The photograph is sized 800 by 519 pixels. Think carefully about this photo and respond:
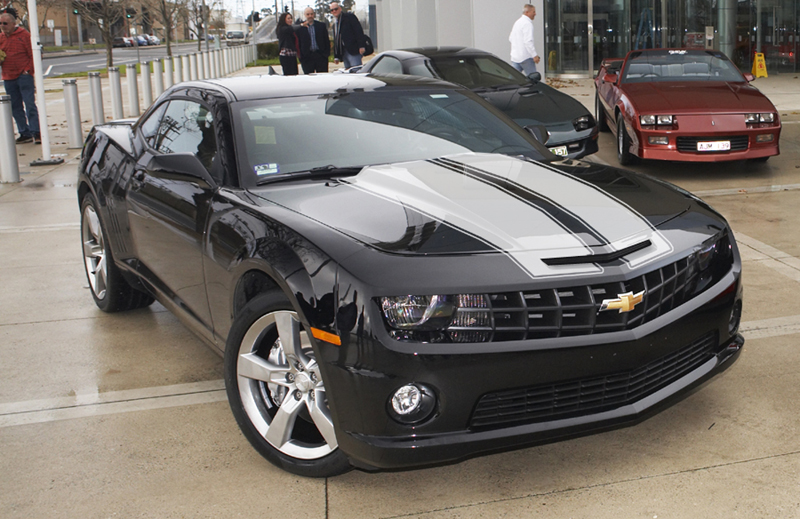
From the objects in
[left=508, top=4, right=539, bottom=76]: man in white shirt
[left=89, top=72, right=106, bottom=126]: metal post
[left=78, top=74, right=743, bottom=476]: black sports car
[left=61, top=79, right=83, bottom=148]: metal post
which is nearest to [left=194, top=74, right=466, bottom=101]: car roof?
[left=78, top=74, right=743, bottom=476]: black sports car

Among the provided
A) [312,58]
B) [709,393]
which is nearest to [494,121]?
[709,393]

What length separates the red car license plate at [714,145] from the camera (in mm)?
8953

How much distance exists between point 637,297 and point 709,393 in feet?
4.04

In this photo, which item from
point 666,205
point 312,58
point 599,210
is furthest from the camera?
point 312,58

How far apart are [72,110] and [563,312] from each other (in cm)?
1163

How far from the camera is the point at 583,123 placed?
920 centimetres

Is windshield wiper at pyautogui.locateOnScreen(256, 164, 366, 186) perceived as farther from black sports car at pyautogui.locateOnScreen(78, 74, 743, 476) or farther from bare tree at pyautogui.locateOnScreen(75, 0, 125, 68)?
bare tree at pyautogui.locateOnScreen(75, 0, 125, 68)

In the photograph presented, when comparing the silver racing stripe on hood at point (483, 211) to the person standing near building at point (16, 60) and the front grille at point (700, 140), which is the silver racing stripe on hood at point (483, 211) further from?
the person standing near building at point (16, 60)

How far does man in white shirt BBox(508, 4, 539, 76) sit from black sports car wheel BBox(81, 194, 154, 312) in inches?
389

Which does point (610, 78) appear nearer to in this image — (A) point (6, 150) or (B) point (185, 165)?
(A) point (6, 150)

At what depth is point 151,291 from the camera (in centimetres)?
454

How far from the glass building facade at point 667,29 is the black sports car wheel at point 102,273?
814 inches

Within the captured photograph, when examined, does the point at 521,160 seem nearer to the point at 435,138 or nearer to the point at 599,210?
the point at 435,138

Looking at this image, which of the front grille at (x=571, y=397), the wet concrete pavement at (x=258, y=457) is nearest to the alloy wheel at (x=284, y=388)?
the wet concrete pavement at (x=258, y=457)
